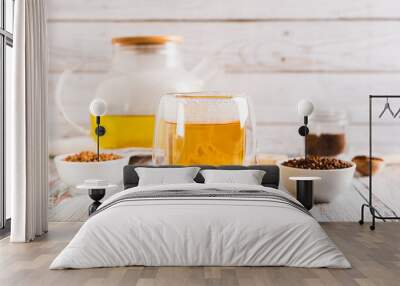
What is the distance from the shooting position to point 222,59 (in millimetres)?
6129

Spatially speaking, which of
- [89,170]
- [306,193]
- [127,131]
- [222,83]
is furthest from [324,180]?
[89,170]

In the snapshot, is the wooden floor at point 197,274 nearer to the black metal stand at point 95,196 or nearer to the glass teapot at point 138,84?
the black metal stand at point 95,196

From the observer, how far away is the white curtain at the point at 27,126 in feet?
16.1

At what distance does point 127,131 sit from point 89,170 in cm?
57

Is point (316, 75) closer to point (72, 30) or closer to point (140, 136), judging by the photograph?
point (140, 136)

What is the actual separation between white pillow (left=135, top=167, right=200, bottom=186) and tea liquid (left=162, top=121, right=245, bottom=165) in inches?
8.8

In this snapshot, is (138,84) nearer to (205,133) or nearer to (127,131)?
(127,131)

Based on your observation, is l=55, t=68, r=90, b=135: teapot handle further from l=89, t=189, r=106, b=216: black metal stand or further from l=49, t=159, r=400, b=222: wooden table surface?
l=89, t=189, r=106, b=216: black metal stand

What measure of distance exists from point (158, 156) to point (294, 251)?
2.21 metres

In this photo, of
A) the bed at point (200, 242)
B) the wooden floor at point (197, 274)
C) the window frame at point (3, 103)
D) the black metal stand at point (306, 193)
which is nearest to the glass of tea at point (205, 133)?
the black metal stand at point (306, 193)

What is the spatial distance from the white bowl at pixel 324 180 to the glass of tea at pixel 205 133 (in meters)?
0.42

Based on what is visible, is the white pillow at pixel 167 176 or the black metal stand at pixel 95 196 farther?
the black metal stand at pixel 95 196

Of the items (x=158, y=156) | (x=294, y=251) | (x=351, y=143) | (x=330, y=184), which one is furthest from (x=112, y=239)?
(x=351, y=143)

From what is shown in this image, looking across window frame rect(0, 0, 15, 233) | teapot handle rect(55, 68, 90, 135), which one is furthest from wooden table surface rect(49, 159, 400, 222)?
window frame rect(0, 0, 15, 233)
